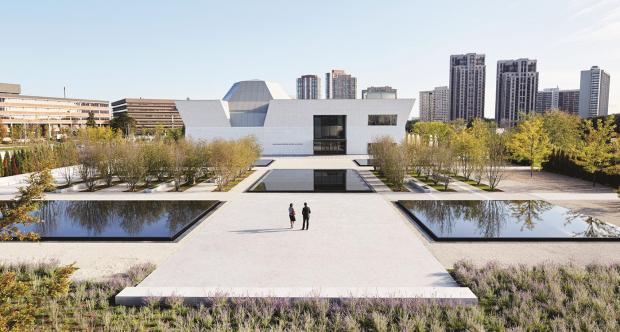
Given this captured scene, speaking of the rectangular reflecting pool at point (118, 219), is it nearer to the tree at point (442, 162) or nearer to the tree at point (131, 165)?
the tree at point (131, 165)

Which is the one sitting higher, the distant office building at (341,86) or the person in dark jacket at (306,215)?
the distant office building at (341,86)

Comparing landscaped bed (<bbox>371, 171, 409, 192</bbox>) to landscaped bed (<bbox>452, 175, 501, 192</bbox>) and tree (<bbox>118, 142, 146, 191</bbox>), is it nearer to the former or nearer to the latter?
landscaped bed (<bbox>452, 175, 501, 192</bbox>)

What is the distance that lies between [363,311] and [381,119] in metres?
44.9

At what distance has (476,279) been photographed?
930 cm

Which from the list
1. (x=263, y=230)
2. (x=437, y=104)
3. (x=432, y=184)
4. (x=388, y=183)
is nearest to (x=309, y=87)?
(x=437, y=104)

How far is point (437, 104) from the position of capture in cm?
17638

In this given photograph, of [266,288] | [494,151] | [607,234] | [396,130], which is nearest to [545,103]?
[396,130]

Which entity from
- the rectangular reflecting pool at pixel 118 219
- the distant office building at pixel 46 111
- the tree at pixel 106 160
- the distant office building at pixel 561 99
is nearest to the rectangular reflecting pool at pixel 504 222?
the rectangular reflecting pool at pixel 118 219

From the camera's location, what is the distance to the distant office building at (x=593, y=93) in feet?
502

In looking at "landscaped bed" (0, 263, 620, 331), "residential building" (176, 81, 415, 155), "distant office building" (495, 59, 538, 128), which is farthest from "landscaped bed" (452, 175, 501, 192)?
"distant office building" (495, 59, 538, 128)

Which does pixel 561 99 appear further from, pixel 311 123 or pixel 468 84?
pixel 311 123

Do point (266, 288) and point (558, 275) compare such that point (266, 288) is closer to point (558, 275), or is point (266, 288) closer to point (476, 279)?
point (476, 279)

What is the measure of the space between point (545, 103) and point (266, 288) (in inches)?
7189

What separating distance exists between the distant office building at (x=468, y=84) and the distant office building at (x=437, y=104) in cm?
2410
